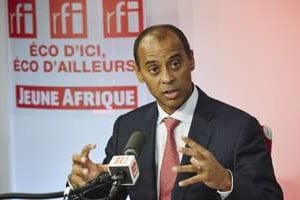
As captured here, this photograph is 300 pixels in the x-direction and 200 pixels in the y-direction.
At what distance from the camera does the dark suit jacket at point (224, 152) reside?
1.69 meters

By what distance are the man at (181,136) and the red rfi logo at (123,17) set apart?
0.95m

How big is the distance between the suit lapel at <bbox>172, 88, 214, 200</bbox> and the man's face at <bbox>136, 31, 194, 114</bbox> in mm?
88

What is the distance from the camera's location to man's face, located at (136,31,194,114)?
5.87ft

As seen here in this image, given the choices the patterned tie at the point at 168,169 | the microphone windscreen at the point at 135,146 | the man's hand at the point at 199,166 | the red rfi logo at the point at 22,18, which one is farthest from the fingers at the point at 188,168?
the red rfi logo at the point at 22,18

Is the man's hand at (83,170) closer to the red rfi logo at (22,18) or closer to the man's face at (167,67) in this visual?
the man's face at (167,67)

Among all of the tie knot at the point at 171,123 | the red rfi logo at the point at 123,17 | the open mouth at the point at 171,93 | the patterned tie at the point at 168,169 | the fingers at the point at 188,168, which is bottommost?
the patterned tie at the point at 168,169

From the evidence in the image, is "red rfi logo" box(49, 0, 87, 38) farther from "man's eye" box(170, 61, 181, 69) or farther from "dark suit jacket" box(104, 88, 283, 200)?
"man's eye" box(170, 61, 181, 69)

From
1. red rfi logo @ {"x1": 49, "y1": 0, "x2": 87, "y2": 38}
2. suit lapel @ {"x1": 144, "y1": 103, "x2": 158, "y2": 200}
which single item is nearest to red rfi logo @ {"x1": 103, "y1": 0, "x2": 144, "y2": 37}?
red rfi logo @ {"x1": 49, "y1": 0, "x2": 87, "y2": 38}

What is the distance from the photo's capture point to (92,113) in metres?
2.97

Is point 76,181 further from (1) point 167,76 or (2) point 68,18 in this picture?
(2) point 68,18

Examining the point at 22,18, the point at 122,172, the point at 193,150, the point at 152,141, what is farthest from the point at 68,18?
the point at 122,172

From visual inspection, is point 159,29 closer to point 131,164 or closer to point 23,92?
point 131,164

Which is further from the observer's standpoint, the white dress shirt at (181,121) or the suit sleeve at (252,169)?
the white dress shirt at (181,121)

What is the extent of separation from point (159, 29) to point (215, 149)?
40cm
